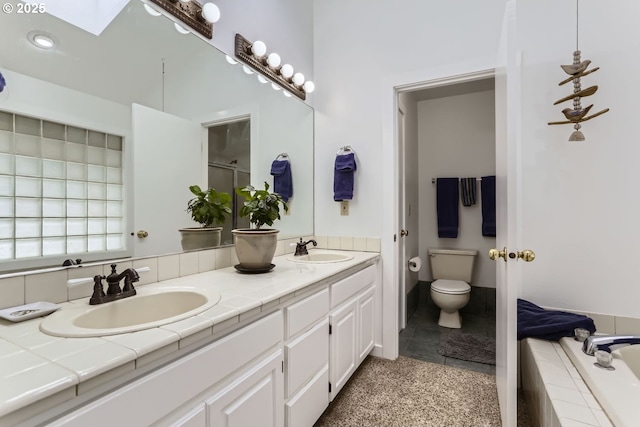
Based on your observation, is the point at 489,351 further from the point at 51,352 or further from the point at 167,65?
the point at 167,65

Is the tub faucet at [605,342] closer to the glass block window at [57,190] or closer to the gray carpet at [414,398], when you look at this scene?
the gray carpet at [414,398]

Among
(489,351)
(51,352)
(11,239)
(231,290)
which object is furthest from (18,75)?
(489,351)

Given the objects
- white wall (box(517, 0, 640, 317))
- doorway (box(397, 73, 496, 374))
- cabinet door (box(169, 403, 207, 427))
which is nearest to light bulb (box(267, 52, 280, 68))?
doorway (box(397, 73, 496, 374))

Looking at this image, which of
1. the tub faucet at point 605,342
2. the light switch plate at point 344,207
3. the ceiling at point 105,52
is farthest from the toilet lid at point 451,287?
the ceiling at point 105,52

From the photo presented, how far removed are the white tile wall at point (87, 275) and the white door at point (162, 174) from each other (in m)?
0.06

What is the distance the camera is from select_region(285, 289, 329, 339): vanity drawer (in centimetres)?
123

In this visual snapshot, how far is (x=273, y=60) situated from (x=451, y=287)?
240cm

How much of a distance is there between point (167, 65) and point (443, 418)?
7.36 ft

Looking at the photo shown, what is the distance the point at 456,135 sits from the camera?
3.38 meters

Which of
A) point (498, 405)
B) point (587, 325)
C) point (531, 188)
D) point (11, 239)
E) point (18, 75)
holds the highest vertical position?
point (18, 75)

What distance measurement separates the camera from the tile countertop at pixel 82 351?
54 centimetres

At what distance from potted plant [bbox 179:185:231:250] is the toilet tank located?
239cm

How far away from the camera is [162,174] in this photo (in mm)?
1407

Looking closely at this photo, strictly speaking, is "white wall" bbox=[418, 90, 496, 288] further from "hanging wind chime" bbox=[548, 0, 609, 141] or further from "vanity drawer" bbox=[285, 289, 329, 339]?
"vanity drawer" bbox=[285, 289, 329, 339]
